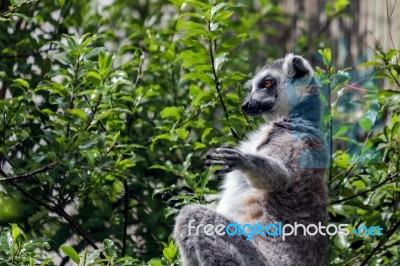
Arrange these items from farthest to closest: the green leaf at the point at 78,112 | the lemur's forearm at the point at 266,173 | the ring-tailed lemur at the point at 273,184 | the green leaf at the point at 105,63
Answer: the green leaf at the point at 105,63 < the green leaf at the point at 78,112 < the lemur's forearm at the point at 266,173 < the ring-tailed lemur at the point at 273,184

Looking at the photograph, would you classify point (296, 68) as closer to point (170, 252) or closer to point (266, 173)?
point (266, 173)

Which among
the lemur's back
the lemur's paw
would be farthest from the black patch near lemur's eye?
the lemur's paw

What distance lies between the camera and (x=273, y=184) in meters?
5.54

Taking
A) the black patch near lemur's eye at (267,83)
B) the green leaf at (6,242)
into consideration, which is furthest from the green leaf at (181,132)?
the green leaf at (6,242)

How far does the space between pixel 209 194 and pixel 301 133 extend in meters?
0.76

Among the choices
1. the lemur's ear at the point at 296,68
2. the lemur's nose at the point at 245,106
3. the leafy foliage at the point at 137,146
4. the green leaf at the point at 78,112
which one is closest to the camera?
the green leaf at the point at 78,112

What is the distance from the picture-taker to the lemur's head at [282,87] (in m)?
6.25

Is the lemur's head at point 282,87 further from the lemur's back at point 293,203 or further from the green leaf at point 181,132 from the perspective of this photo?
the green leaf at point 181,132

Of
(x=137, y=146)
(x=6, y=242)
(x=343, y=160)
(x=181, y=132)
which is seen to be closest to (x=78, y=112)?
(x=137, y=146)

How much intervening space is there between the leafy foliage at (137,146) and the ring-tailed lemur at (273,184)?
150 millimetres

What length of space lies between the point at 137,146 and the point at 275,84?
1.23 m

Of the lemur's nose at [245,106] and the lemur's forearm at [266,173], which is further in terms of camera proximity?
the lemur's nose at [245,106]

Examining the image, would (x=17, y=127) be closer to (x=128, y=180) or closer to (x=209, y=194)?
(x=128, y=180)

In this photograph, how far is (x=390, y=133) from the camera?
→ 6.03m
